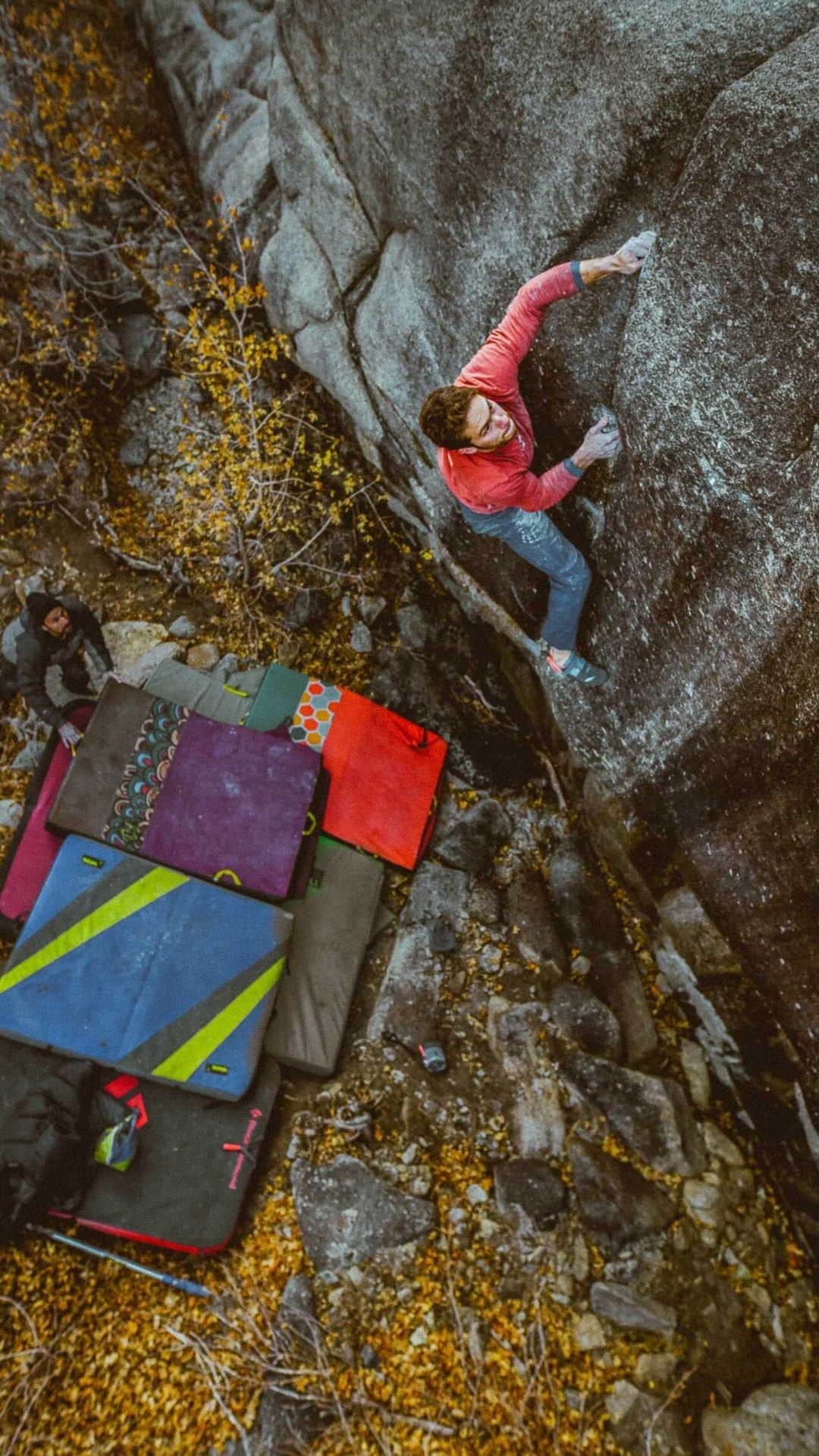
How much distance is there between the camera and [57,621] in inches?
269

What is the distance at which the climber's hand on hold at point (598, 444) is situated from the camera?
4.87m

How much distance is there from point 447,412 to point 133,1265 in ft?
21.0

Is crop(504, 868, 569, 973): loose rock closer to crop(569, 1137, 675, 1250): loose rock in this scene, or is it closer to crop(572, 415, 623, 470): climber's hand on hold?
crop(569, 1137, 675, 1250): loose rock

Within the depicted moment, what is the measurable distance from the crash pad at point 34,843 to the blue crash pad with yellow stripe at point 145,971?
410 millimetres

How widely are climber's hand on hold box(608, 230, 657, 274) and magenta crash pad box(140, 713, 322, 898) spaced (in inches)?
174

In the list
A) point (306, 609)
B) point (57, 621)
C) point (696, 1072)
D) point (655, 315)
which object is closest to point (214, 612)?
point (306, 609)

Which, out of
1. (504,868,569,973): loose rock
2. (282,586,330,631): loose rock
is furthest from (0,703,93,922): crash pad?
(504,868,569,973): loose rock

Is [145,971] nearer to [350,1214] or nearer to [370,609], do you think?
[350,1214]

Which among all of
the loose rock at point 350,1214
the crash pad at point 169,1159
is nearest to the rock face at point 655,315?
the loose rock at point 350,1214

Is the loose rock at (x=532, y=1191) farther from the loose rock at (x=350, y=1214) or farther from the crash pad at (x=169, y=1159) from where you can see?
the crash pad at (x=169, y=1159)

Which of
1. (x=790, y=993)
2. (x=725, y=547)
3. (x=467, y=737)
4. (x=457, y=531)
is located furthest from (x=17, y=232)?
(x=790, y=993)

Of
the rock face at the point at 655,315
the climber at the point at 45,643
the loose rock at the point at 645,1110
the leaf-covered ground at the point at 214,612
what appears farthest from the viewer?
the climber at the point at 45,643

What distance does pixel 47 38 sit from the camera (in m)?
8.85

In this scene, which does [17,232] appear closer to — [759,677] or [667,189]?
[667,189]
